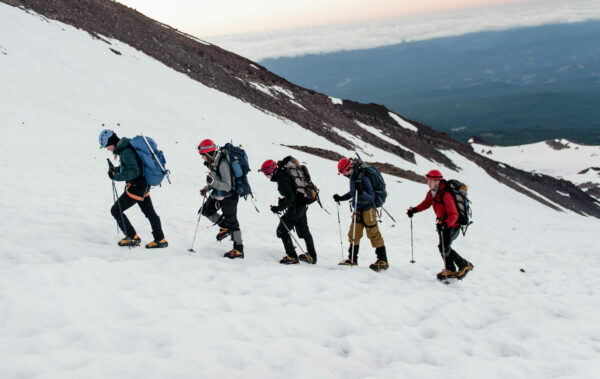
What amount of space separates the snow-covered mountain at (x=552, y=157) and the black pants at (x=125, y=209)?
164 metres

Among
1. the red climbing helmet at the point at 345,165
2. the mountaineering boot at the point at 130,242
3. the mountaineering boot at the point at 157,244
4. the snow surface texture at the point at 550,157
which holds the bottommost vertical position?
the mountaineering boot at the point at 157,244

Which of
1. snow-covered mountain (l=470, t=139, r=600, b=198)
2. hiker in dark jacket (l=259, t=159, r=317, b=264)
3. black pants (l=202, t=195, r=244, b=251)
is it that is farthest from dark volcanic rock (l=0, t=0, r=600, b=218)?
snow-covered mountain (l=470, t=139, r=600, b=198)

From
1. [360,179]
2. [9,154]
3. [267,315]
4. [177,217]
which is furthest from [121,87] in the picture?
[267,315]

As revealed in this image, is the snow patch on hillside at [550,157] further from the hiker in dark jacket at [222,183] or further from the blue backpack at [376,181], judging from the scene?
the hiker in dark jacket at [222,183]

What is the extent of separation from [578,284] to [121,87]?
30.8 metres

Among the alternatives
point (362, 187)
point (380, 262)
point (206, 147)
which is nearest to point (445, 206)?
point (362, 187)

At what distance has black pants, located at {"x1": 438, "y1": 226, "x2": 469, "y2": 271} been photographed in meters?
9.00

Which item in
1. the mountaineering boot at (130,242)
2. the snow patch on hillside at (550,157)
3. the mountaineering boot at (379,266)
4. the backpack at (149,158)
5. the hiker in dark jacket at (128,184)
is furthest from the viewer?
the snow patch on hillside at (550,157)

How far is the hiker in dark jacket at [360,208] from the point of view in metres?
8.81

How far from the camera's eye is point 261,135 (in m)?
31.7

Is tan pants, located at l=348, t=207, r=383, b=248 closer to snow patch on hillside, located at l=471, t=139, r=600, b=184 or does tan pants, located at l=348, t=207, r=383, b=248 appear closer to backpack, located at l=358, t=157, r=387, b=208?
backpack, located at l=358, t=157, r=387, b=208

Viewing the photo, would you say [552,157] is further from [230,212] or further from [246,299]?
[246,299]

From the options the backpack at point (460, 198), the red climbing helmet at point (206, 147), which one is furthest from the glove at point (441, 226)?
the red climbing helmet at point (206, 147)

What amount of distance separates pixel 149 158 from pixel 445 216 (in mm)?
6587
